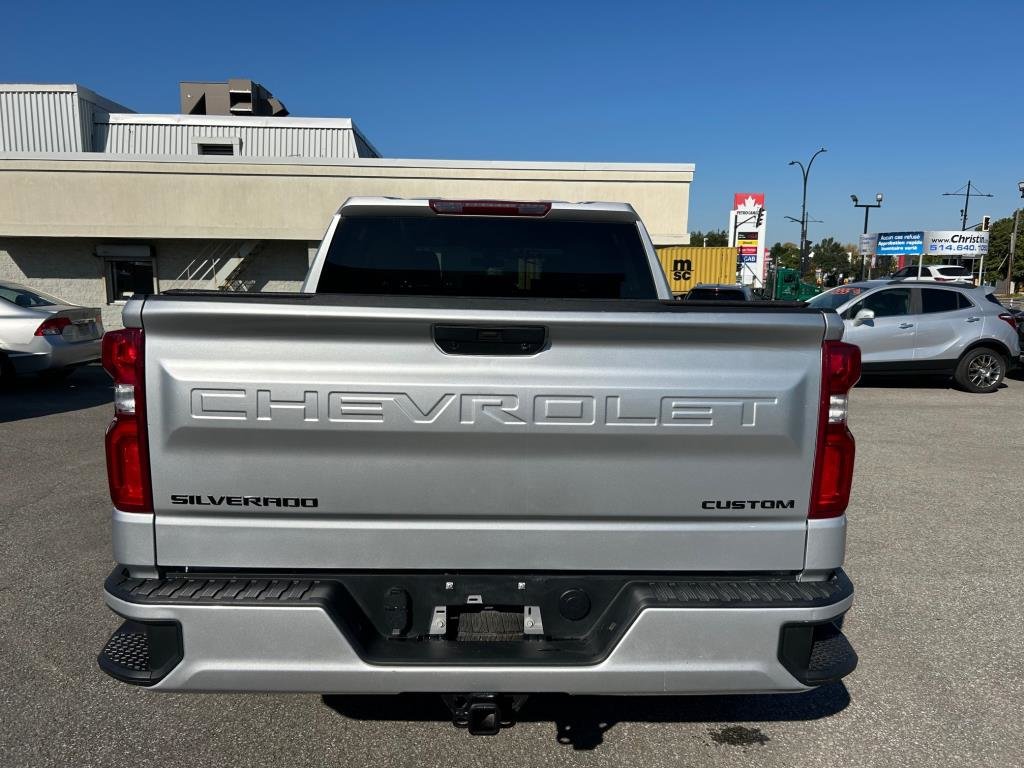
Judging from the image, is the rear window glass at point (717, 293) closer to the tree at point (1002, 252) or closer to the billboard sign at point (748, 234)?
the billboard sign at point (748, 234)

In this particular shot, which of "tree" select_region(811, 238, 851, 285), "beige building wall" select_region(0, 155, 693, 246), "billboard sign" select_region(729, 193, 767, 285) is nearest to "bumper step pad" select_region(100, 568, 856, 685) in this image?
"beige building wall" select_region(0, 155, 693, 246)

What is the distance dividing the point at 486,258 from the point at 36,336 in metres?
9.63

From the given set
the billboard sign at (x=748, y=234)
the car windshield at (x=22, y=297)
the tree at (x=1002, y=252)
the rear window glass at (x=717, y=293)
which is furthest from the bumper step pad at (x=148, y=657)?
the tree at (x=1002, y=252)

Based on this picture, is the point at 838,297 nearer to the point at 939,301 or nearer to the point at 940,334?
the point at 939,301

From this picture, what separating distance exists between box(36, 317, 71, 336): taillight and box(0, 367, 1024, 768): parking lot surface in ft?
20.7

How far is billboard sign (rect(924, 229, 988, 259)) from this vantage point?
50.4m

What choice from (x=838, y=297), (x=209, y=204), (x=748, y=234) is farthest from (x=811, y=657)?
(x=748, y=234)

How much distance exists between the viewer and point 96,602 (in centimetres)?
412

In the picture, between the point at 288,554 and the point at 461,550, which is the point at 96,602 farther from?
the point at 461,550

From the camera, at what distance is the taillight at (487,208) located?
3424 millimetres

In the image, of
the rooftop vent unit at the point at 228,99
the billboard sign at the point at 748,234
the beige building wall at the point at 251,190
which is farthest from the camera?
the billboard sign at the point at 748,234

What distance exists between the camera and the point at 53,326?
10.7 meters

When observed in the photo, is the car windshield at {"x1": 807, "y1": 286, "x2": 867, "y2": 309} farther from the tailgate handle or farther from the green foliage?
the green foliage

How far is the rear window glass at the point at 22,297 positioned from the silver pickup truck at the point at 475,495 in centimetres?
1075
